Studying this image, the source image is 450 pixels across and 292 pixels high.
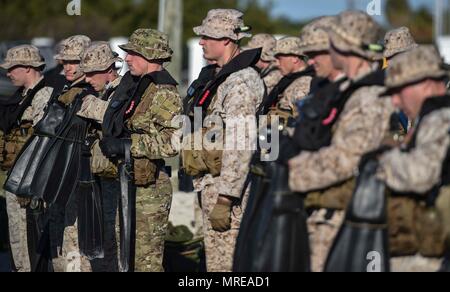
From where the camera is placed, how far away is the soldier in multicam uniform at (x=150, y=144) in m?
8.10

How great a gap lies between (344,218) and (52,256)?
4.15 meters

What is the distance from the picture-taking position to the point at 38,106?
31.2ft

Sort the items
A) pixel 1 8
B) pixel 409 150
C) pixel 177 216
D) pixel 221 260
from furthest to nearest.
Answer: pixel 1 8, pixel 177 216, pixel 221 260, pixel 409 150

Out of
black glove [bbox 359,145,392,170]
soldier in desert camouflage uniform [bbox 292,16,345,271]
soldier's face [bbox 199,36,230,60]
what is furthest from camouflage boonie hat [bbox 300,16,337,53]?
soldier's face [bbox 199,36,230,60]

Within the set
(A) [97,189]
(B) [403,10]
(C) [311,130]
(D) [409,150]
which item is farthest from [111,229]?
(B) [403,10]

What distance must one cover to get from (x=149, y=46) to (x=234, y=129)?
121 cm

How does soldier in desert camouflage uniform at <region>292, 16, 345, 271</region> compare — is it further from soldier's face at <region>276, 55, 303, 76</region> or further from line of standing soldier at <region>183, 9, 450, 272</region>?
soldier's face at <region>276, 55, 303, 76</region>

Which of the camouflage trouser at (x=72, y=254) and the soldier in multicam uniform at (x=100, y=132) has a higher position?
the soldier in multicam uniform at (x=100, y=132)

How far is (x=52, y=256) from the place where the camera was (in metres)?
9.16

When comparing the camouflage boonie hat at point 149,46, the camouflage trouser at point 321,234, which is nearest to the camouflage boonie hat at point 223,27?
the camouflage boonie hat at point 149,46

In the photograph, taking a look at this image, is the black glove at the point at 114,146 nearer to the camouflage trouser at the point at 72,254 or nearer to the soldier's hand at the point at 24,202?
the camouflage trouser at the point at 72,254

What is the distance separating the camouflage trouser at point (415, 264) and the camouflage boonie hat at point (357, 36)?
118 cm

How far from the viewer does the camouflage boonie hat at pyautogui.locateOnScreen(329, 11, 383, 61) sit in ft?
19.6
